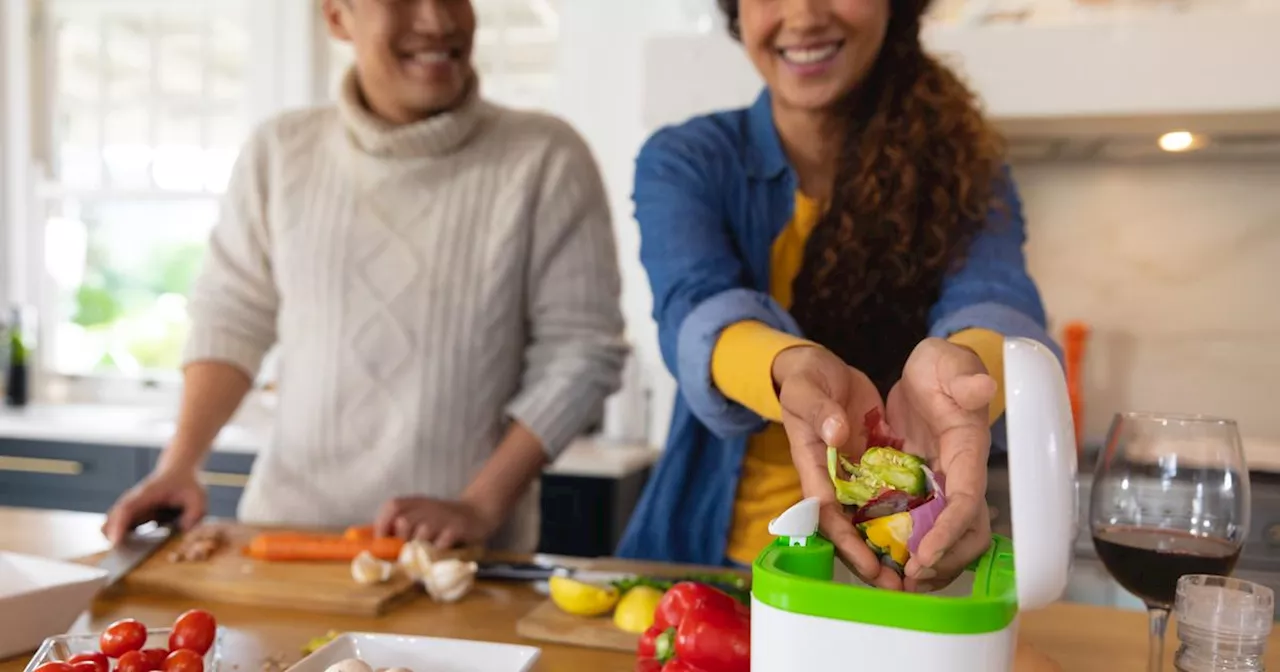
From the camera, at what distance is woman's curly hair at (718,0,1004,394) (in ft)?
3.01

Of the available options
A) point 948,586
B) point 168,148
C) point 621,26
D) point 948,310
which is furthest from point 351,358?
point 168,148

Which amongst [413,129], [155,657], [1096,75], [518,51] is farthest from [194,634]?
[518,51]

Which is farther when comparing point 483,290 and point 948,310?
point 483,290

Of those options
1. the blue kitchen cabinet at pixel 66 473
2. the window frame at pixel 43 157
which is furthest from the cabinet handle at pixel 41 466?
the window frame at pixel 43 157

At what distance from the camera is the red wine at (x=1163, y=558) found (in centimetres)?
69

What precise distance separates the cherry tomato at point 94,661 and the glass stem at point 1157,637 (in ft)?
2.27

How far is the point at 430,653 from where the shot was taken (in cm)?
72

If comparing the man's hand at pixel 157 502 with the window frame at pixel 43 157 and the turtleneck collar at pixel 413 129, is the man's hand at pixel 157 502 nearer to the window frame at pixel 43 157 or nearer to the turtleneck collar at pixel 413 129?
the turtleneck collar at pixel 413 129

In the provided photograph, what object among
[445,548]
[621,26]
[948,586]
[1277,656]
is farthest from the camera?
[621,26]

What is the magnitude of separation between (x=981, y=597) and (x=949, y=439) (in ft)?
0.30

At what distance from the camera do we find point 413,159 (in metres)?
1.34

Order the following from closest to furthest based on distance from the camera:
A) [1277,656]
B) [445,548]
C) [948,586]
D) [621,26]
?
[948,586], [1277,656], [445,548], [621,26]

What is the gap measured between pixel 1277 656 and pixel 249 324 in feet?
4.05

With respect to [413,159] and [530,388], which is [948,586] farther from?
[413,159]
